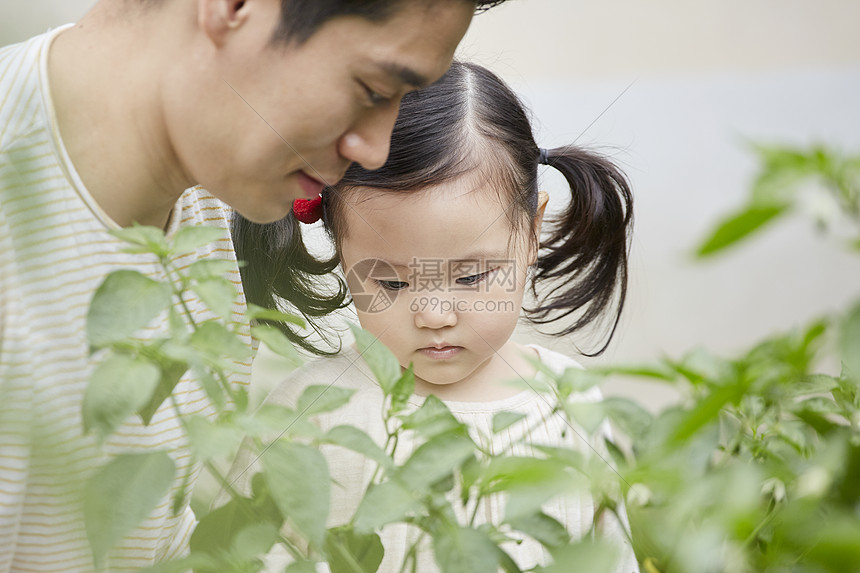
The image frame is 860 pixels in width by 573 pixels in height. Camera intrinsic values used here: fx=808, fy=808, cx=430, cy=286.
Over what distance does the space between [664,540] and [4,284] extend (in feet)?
1.82

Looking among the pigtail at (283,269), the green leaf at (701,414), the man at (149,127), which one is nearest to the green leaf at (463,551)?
the green leaf at (701,414)

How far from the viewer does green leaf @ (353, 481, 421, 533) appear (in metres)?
0.28

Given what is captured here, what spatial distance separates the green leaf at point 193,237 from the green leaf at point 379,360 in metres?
0.07

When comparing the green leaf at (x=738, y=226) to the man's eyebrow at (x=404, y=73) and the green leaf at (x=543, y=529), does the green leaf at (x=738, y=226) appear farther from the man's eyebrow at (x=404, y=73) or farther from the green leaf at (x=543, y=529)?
the man's eyebrow at (x=404, y=73)

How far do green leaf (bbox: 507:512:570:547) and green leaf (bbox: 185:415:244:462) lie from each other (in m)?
0.11

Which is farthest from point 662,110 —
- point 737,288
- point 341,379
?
point 341,379

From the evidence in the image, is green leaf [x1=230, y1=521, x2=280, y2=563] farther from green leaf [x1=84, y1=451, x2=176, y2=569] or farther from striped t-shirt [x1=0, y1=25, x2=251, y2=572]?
striped t-shirt [x1=0, y1=25, x2=251, y2=572]

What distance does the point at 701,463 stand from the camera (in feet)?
0.88

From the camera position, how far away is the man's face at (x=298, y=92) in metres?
0.59

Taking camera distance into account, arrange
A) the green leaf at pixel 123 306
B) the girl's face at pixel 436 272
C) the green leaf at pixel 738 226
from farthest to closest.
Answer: the girl's face at pixel 436 272 < the green leaf at pixel 123 306 < the green leaf at pixel 738 226

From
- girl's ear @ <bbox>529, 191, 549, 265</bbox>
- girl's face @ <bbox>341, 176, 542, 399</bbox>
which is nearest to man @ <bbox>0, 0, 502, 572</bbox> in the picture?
girl's face @ <bbox>341, 176, 542, 399</bbox>

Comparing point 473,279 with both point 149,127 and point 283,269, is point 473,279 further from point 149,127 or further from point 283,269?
point 149,127

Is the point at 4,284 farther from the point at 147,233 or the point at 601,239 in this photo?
the point at 601,239

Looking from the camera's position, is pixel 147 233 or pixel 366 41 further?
pixel 366 41
